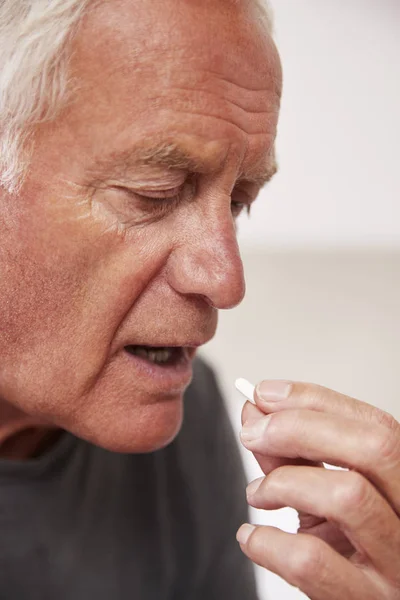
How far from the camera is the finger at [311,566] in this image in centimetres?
96

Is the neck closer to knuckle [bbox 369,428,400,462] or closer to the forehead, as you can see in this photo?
the forehead

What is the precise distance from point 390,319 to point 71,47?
1.90 metres

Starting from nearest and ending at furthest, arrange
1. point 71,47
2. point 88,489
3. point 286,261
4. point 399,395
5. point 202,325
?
point 71,47 → point 202,325 → point 88,489 → point 399,395 → point 286,261

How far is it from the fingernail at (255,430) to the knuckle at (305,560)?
5.8 inches

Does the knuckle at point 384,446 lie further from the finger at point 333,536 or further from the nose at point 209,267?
the nose at point 209,267

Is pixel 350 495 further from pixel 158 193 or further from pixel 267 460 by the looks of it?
pixel 158 193

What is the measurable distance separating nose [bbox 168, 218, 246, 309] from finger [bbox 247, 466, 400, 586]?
0.94ft

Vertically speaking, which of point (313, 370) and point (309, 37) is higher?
point (309, 37)

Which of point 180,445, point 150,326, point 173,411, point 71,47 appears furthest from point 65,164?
point 180,445

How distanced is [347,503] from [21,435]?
0.75 metres

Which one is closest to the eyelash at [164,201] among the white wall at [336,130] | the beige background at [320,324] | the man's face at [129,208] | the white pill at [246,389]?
the man's face at [129,208]

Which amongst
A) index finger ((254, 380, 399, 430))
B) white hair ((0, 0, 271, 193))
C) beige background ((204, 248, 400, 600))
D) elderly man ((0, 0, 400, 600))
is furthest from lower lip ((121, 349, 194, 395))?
beige background ((204, 248, 400, 600))

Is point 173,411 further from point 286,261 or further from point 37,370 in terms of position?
point 286,261

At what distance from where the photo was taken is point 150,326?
1170 millimetres
